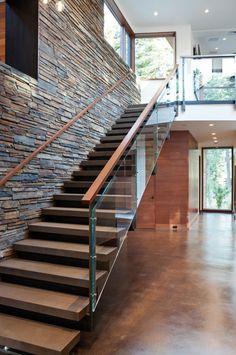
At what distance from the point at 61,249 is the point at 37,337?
3.55 ft

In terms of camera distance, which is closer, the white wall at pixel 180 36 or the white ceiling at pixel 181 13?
the white ceiling at pixel 181 13

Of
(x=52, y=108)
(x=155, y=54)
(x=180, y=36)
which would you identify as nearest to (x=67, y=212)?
(x=52, y=108)

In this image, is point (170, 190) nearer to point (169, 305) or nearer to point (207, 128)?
point (207, 128)

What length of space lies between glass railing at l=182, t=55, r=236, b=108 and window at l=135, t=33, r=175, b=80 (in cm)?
197

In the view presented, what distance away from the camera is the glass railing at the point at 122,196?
3.12 metres

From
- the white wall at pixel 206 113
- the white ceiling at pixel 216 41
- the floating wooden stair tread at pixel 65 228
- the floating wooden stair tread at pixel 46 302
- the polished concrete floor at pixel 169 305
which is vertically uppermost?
the white ceiling at pixel 216 41

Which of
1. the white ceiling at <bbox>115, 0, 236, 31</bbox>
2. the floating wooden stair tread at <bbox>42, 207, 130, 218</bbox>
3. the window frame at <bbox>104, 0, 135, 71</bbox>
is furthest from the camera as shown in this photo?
the white ceiling at <bbox>115, 0, 236, 31</bbox>

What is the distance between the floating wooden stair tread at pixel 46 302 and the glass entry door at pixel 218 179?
38.7 feet

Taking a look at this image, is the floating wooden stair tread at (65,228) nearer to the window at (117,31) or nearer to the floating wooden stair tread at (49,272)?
the floating wooden stair tread at (49,272)

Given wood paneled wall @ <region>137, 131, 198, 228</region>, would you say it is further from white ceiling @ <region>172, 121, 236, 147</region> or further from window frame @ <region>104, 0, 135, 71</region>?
window frame @ <region>104, 0, 135, 71</region>

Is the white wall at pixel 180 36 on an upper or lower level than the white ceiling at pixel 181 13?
lower

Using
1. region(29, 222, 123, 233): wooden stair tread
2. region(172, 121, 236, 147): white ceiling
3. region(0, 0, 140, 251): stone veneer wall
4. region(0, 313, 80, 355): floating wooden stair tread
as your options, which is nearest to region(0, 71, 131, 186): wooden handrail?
region(0, 0, 140, 251): stone veneer wall

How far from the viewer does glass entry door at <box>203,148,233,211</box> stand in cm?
1388

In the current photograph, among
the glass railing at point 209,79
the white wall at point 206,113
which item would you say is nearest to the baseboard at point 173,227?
the white wall at point 206,113
